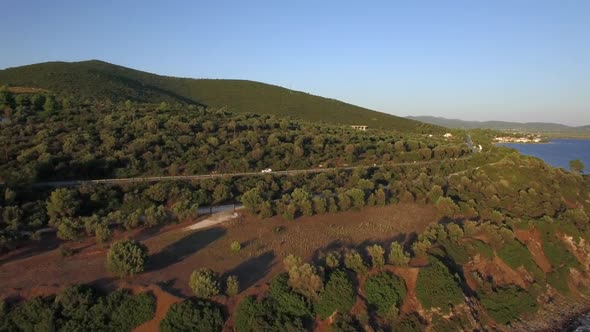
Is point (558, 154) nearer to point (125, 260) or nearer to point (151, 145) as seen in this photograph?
point (151, 145)

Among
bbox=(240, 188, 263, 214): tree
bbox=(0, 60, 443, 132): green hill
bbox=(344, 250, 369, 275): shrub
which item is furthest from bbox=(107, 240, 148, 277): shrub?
bbox=(0, 60, 443, 132): green hill

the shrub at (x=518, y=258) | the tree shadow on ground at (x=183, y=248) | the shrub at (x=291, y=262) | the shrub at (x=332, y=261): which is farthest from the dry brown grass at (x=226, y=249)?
the shrub at (x=518, y=258)

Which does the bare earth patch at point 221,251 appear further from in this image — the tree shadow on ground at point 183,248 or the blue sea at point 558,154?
the blue sea at point 558,154

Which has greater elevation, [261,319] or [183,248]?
[183,248]

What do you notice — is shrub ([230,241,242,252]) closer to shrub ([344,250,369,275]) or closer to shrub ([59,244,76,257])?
shrub ([344,250,369,275])

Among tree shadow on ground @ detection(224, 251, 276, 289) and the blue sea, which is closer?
tree shadow on ground @ detection(224, 251, 276, 289)

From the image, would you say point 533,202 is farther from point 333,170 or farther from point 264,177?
point 264,177

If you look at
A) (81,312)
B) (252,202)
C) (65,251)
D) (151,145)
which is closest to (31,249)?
(65,251)
